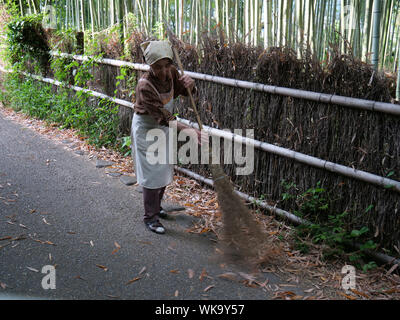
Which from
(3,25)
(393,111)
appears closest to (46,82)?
(3,25)

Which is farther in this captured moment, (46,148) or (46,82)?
(46,82)

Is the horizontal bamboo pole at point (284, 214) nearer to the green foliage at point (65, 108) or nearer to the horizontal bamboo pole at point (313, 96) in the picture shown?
the horizontal bamboo pole at point (313, 96)

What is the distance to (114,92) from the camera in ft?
20.0

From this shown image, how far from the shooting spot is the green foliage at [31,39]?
8078 millimetres

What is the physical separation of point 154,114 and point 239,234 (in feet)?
4.00

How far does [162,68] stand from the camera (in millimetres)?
3473

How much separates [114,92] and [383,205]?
4205mm

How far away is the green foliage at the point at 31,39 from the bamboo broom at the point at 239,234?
6.05m

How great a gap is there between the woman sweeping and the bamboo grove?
0.99m

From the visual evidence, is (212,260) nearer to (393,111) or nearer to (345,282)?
(345,282)

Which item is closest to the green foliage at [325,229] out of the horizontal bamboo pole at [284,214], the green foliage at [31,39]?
the horizontal bamboo pole at [284,214]

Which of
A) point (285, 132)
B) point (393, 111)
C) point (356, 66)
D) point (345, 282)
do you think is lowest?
point (345, 282)

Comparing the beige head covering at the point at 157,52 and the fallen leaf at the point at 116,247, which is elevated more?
the beige head covering at the point at 157,52

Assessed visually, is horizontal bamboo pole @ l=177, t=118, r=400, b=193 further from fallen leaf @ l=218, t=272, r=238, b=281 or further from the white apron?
fallen leaf @ l=218, t=272, r=238, b=281
